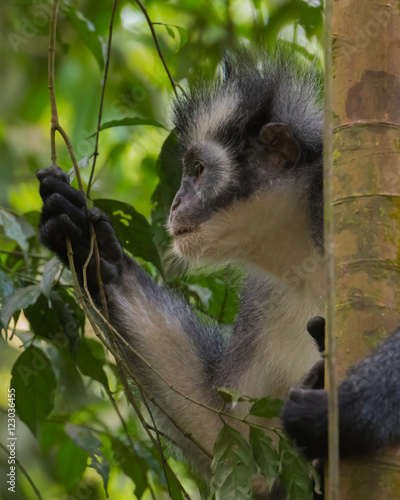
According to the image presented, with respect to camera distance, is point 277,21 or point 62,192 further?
point 277,21

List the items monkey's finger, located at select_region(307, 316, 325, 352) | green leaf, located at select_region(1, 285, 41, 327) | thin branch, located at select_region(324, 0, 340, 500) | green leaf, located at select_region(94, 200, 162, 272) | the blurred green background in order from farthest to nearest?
the blurred green background < green leaf, located at select_region(94, 200, 162, 272) < green leaf, located at select_region(1, 285, 41, 327) < monkey's finger, located at select_region(307, 316, 325, 352) < thin branch, located at select_region(324, 0, 340, 500)

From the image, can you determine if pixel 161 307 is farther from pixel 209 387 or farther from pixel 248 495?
pixel 248 495

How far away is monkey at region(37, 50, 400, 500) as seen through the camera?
3.07 meters

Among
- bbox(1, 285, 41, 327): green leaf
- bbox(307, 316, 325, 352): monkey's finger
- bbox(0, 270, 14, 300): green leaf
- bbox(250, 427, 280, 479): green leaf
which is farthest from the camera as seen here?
bbox(0, 270, 14, 300): green leaf

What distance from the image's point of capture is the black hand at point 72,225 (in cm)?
295

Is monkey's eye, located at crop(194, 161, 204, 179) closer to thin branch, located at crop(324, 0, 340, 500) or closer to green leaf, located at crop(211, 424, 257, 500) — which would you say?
green leaf, located at crop(211, 424, 257, 500)

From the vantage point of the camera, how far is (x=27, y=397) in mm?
3221

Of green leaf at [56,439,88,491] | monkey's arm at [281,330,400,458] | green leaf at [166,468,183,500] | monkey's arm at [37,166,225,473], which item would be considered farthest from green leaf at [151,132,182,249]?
monkey's arm at [281,330,400,458]

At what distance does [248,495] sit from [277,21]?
3.69m

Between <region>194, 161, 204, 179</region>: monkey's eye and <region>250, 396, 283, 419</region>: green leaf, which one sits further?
<region>194, 161, 204, 179</region>: monkey's eye

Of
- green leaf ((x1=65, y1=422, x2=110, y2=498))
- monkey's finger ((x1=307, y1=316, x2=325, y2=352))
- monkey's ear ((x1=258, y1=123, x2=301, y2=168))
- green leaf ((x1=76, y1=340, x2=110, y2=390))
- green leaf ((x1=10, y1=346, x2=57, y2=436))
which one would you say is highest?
monkey's ear ((x1=258, y1=123, x2=301, y2=168))

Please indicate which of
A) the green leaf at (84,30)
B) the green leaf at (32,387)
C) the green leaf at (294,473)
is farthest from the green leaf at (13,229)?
the green leaf at (294,473)

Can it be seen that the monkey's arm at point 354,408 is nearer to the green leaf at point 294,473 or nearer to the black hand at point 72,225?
the green leaf at point 294,473

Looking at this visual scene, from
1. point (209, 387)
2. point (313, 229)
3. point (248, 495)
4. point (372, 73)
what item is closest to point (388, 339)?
point (248, 495)
